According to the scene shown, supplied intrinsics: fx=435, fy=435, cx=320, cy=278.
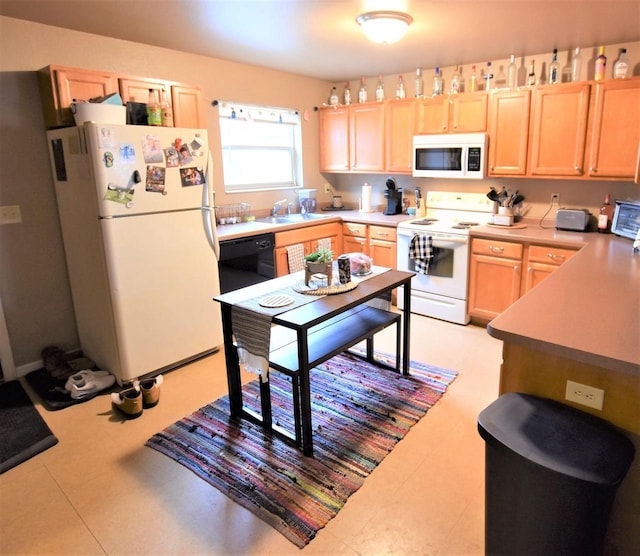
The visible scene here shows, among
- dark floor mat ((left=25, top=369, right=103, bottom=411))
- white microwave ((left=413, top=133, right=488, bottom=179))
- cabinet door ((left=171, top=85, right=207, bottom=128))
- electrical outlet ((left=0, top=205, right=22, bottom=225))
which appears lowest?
dark floor mat ((left=25, top=369, right=103, bottom=411))

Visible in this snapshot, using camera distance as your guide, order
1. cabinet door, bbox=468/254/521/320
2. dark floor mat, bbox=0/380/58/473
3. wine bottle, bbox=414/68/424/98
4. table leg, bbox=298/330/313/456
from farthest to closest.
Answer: wine bottle, bbox=414/68/424/98 < cabinet door, bbox=468/254/521/320 < dark floor mat, bbox=0/380/58/473 < table leg, bbox=298/330/313/456

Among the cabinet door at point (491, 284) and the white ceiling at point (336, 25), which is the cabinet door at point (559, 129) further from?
the cabinet door at point (491, 284)

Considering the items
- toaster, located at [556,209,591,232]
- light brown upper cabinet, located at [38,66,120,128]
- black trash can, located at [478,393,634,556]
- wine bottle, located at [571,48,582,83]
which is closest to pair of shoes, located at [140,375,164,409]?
light brown upper cabinet, located at [38,66,120,128]

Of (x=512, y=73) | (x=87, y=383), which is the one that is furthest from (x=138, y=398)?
(x=512, y=73)

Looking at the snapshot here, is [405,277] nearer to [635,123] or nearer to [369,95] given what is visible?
[635,123]

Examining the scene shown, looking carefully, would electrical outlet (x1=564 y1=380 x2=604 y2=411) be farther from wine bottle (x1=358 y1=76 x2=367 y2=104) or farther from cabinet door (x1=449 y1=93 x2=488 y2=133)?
wine bottle (x1=358 y1=76 x2=367 y2=104)

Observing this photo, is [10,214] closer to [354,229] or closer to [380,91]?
[354,229]

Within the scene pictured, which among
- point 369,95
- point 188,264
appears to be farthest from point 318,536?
point 369,95

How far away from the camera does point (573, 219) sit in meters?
3.52

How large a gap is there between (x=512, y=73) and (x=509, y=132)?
21.4 inches

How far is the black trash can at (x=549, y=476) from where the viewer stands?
1.23 metres

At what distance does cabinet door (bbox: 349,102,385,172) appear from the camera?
4484mm

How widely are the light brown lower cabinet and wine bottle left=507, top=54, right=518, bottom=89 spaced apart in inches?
55.5

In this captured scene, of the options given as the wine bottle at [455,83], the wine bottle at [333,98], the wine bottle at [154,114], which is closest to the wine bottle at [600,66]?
the wine bottle at [455,83]
